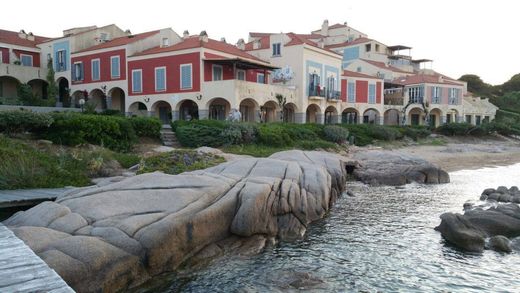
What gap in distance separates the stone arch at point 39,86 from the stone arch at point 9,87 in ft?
4.67

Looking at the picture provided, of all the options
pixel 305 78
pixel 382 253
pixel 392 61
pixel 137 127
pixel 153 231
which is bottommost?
pixel 382 253

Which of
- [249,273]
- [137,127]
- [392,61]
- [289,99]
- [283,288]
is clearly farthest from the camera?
[392,61]

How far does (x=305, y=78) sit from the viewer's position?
3906 centimetres

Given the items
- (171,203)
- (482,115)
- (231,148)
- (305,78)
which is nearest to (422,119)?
(482,115)

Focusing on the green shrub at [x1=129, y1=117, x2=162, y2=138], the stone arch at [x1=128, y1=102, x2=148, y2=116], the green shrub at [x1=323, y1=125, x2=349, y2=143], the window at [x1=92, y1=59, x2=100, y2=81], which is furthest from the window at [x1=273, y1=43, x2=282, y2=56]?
the green shrub at [x1=129, y1=117, x2=162, y2=138]

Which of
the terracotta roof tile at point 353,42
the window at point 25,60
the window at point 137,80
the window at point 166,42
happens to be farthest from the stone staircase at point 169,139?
the terracotta roof tile at point 353,42

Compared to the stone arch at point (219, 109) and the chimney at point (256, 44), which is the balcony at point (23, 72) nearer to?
the stone arch at point (219, 109)

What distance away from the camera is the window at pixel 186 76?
32.5 m

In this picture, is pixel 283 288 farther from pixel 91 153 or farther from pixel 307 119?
pixel 307 119

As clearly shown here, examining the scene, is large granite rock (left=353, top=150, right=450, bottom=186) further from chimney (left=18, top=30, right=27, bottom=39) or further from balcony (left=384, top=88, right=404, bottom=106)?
chimney (left=18, top=30, right=27, bottom=39)

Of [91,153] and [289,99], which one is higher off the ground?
[289,99]

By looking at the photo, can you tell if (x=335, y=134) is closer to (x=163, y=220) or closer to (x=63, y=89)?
(x=163, y=220)

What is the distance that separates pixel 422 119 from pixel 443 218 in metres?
47.9

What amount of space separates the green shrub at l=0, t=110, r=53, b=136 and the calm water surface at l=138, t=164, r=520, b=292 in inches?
528
